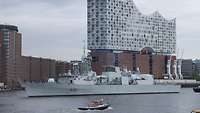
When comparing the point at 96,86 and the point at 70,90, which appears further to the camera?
the point at 96,86

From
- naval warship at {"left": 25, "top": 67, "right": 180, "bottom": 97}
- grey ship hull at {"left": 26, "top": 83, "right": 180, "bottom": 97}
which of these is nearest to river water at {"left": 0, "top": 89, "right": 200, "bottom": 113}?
grey ship hull at {"left": 26, "top": 83, "right": 180, "bottom": 97}

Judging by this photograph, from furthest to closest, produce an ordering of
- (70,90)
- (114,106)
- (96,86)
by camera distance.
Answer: (96,86) < (70,90) < (114,106)

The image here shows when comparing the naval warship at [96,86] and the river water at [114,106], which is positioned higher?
the naval warship at [96,86]

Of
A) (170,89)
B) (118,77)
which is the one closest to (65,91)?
(118,77)

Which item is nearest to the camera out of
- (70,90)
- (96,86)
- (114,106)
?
(114,106)

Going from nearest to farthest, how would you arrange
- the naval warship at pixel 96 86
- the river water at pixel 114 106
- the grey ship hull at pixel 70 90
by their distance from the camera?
1. the river water at pixel 114 106
2. the grey ship hull at pixel 70 90
3. the naval warship at pixel 96 86

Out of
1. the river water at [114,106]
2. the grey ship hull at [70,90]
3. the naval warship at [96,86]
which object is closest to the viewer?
the river water at [114,106]

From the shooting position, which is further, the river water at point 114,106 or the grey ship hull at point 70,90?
the grey ship hull at point 70,90

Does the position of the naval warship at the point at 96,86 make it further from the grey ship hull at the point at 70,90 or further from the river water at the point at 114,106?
the river water at the point at 114,106

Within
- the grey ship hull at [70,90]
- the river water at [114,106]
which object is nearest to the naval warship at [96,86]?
the grey ship hull at [70,90]

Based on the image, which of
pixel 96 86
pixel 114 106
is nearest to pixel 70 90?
pixel 96 86

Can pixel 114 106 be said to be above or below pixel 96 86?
below

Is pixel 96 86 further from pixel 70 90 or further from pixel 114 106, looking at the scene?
pixel 114 106

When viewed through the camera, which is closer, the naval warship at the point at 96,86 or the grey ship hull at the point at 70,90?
the grey ship hull at the point at 70,90
